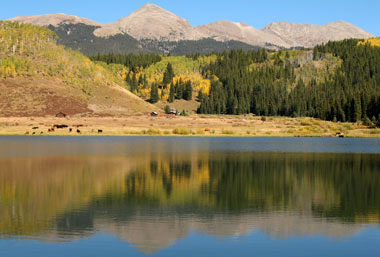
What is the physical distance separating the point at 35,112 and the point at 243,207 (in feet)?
396

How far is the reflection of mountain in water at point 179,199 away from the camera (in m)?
22.1

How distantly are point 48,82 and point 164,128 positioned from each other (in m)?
53.6

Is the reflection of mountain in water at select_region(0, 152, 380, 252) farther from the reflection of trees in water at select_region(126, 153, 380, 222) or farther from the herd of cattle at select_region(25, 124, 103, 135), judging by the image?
the herd of cattle at select_region(25, 124, 103, 135)

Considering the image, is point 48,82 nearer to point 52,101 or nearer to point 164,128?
point 52,101

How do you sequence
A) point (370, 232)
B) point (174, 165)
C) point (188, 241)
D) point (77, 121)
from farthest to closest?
point (77, 121), point (174, 165), point (370, 232), point (188, 241)

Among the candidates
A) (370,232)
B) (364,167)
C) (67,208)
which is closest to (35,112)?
(364,167)

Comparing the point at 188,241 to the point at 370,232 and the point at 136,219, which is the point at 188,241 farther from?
the point at 370,232

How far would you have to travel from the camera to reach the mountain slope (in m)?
144

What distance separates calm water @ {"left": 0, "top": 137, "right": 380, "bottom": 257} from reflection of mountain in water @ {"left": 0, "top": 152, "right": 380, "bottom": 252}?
0.05 metres

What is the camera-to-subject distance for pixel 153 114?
161000mm

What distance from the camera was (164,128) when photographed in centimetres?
12306

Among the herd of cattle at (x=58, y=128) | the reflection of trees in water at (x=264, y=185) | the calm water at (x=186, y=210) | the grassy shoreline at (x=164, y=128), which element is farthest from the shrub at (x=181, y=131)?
the calm water at (x=186, y=210)

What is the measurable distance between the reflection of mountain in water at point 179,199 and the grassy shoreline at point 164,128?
63.9 metres

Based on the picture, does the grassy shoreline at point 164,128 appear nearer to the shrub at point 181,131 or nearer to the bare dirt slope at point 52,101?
the shrub at point 181,131
